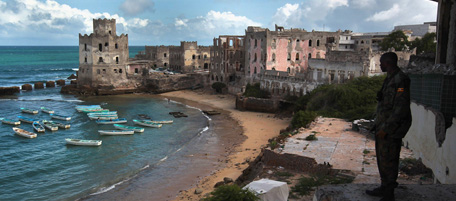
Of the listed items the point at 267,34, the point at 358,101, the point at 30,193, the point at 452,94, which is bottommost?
the point at 30,193

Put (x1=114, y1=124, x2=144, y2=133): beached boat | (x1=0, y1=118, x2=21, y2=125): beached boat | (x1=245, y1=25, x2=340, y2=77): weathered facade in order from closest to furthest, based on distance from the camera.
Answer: (x1=114, y1=124, x2=144, y2=133): beached boat → (x1=0, y1=118, x2=21, y2=125): beached boat → (x1=245, y1=25, x2=340, y2=77): weathered facade

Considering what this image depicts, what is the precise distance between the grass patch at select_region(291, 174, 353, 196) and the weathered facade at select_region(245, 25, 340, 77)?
35.0 m

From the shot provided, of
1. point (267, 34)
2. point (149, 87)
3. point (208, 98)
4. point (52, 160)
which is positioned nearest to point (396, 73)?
point (52, 160)

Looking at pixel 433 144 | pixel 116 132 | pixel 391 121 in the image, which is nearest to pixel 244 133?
pixel 116 132

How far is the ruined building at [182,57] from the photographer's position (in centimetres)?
7019

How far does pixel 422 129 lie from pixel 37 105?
157ft

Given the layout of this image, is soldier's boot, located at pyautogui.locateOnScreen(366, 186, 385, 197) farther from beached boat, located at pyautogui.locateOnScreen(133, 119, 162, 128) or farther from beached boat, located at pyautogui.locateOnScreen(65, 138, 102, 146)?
beached boat, located at pyautogui.locateOnScreen(133, 119, 162, 128)

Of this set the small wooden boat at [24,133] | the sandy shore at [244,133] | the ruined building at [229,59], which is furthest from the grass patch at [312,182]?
the ruined building at [229,59]

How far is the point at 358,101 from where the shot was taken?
2708 cm

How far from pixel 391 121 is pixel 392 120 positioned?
22mm

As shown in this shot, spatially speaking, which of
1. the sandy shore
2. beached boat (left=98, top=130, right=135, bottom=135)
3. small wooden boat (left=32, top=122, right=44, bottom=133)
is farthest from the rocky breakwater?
beached boat (left=98, top=130, right=135, bottom=135)

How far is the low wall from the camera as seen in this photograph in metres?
39.5

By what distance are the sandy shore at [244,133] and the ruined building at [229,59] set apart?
386 cm

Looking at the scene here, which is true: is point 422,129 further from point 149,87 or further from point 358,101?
point 149,87
